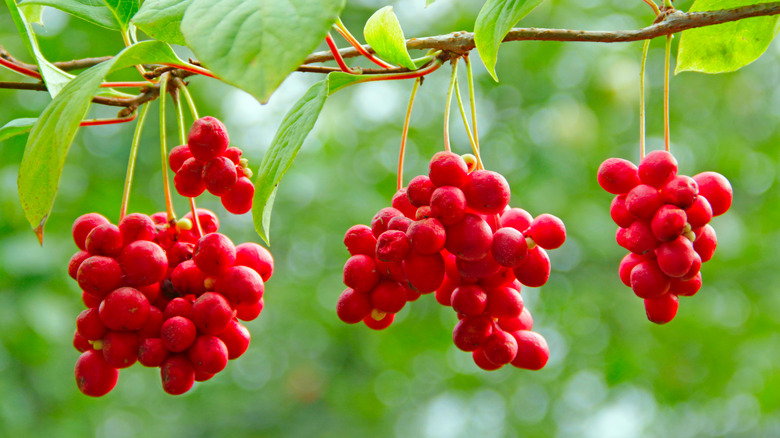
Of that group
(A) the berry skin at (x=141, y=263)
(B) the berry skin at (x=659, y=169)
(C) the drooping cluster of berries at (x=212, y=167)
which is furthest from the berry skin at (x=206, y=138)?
(B) the berry skin at (x=659, y=169)

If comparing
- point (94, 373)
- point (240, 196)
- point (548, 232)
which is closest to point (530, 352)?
point (548, 232)

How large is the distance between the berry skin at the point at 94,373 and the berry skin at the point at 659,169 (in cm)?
62

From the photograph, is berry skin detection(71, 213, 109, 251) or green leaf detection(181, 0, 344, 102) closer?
green leaf detection(181, 0, 344, 102)

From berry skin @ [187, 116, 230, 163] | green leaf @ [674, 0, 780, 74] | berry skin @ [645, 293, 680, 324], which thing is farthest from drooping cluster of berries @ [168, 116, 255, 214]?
green leaf @ [674, 0, 780, 74]

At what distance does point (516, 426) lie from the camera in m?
4.22

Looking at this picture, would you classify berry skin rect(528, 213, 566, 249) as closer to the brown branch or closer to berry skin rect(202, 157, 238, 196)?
the brown branch

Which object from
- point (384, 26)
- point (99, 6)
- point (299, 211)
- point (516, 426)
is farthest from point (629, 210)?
point (516, 426)

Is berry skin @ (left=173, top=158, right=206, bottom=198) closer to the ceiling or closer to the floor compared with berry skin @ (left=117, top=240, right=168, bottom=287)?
closer to the ceiling

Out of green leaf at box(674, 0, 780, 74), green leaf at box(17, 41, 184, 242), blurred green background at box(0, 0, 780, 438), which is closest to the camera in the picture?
green leaf at box(17, 41, 184, 242)

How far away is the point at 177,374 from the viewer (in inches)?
27.5

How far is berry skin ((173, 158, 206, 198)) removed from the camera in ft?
2.40

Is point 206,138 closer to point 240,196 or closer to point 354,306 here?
point 240,196

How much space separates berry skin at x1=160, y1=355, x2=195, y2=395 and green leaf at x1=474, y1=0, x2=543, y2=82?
439 mm

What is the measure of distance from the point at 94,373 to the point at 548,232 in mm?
509
